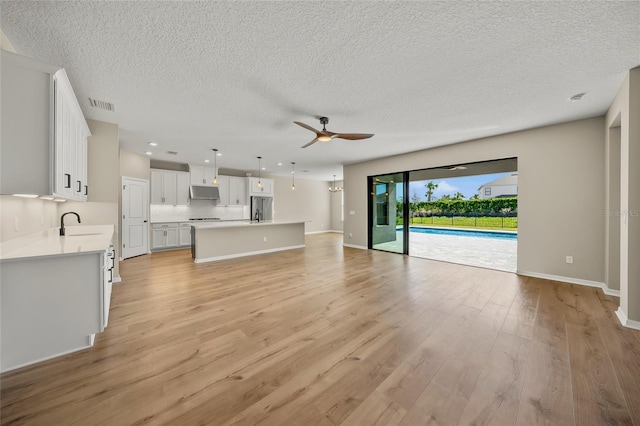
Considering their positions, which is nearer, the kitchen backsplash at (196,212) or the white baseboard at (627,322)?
the white baseboard at (627,322)

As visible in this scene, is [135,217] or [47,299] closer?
[47,299]

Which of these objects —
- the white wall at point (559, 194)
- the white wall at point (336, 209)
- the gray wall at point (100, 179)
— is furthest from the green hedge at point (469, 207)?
the gray wall at point (100, 179)

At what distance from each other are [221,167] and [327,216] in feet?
19.6

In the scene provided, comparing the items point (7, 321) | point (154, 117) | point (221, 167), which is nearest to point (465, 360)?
point (7, 321)

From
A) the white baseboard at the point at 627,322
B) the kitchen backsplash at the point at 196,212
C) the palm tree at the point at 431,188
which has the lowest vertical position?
the white baseboard at the point at 627,322

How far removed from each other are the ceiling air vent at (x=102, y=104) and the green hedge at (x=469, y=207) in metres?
8.76

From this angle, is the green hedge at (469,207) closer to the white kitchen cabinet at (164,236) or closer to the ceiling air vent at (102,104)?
the white kitchen cabinet at (164,236)

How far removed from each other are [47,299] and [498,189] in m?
13.1

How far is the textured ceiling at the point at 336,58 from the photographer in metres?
1.74

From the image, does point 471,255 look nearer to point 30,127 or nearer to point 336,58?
point 336,58

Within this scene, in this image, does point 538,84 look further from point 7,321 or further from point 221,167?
point 221,167

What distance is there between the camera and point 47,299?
1.81 metres

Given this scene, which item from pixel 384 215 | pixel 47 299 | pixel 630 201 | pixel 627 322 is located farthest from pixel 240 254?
pixel 630 201

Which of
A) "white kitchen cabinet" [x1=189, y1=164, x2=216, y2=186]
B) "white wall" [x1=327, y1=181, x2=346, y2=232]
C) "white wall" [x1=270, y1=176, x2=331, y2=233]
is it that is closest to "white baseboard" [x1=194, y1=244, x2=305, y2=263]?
"white kitchen cabinet" [x1=189, y1=164, x2=216, y2=186]
